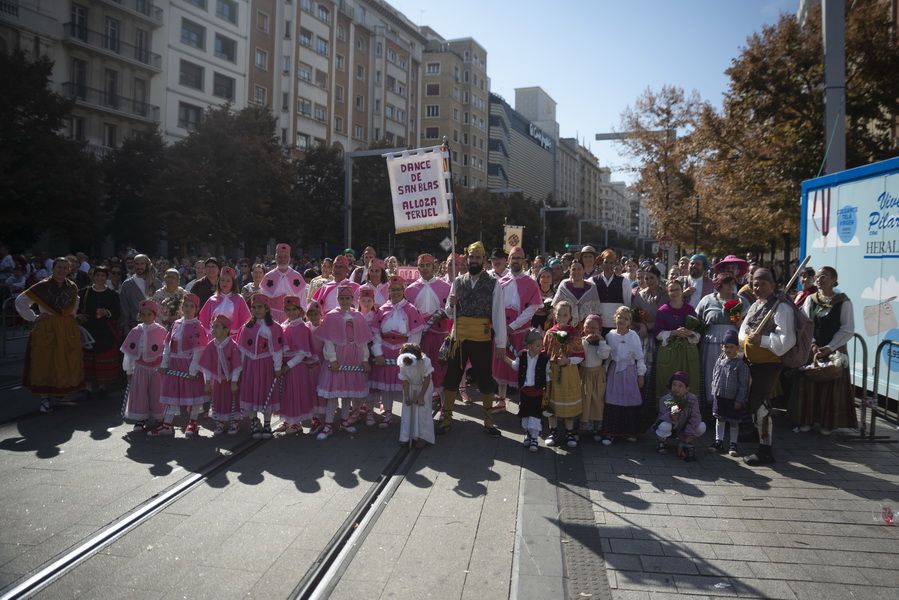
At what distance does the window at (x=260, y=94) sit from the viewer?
44.1 metres

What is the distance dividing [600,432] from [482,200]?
1607 inches

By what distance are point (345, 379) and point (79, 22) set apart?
33851 mm

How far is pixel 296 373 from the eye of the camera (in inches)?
292

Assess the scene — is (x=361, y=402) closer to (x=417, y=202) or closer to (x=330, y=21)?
(x=417, y=202)

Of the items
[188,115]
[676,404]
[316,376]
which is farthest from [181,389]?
[188,115]

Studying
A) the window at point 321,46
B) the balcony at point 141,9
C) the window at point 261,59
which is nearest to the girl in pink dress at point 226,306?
the balcony at point 141,9

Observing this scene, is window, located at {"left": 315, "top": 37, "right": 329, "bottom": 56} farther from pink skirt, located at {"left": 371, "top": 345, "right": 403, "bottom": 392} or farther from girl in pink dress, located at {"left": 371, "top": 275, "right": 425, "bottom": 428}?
pink skirt, located at {"left": 371, "top": 345, "right": 403, "bottom": 392}

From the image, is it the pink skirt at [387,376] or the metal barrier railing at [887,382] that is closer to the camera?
the metal barrier railing at [887,382]

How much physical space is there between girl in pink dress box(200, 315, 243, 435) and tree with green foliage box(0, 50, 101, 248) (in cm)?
1912

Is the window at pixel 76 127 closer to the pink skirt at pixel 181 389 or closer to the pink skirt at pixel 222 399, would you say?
the pink skirt at pixel 181 389

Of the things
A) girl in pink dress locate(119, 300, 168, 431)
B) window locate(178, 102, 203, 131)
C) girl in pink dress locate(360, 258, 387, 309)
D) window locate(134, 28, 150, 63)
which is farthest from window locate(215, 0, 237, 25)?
girl in pink dress locate(119, 300, 168, 431)

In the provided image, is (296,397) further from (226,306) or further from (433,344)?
(433,344)

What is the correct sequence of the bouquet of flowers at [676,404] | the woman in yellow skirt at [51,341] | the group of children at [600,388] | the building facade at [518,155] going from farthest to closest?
the building facade at [518,155] < the woman in yellow skirt at [51,341] < the group of children at [600,388] < the bouquet of flowers at [676,404]

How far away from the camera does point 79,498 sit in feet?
17.5
